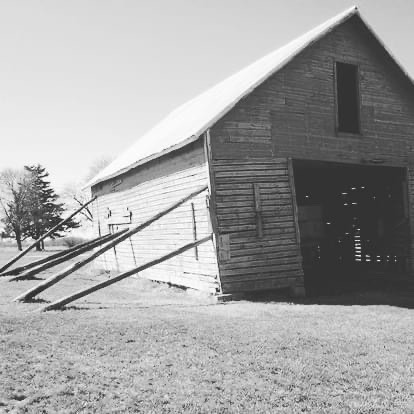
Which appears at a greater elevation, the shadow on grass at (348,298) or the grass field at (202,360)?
the grass field at (202,360)

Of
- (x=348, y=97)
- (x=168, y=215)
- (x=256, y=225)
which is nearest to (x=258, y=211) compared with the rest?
(x=256, y=225)

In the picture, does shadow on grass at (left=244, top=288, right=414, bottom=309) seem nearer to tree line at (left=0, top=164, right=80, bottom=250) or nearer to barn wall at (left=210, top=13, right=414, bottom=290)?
barn wall at (left=210, top=13, right=414, bottom=290)

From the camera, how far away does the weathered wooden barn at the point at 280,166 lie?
12.5m

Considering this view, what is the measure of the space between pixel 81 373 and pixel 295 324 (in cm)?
492

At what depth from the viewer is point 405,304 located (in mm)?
12188

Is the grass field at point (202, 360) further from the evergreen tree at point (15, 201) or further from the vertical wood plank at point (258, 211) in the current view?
the evergreen tree at point (15, 201)

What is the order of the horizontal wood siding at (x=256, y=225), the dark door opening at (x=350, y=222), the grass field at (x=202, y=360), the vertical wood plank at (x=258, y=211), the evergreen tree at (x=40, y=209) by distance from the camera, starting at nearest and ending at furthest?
1. the grass field at (x=202, y=360)
2. the horizontal wood siding at (x=256, y=225)
3. the vertical wood plank at (x=258, y=211)
4. the dark door opening at (x=350, y=222)
5. the evergreen tree at (x=40, y=209)

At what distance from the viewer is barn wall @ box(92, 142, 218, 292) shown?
42.2ft

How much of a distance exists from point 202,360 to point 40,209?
50.9m

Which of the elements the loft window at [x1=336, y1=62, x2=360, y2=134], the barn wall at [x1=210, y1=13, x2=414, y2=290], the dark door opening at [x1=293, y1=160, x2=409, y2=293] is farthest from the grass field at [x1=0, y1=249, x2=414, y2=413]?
the loft window at [x1=336, y1=62, x2=360, y2=134]

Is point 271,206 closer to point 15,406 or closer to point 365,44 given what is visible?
point 365,44

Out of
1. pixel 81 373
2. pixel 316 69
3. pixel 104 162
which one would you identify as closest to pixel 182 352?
pixel 81 373

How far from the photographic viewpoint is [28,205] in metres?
53.3

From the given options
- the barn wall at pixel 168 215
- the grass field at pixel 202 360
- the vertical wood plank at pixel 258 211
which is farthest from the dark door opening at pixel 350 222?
the grass field at pixel 202 360
